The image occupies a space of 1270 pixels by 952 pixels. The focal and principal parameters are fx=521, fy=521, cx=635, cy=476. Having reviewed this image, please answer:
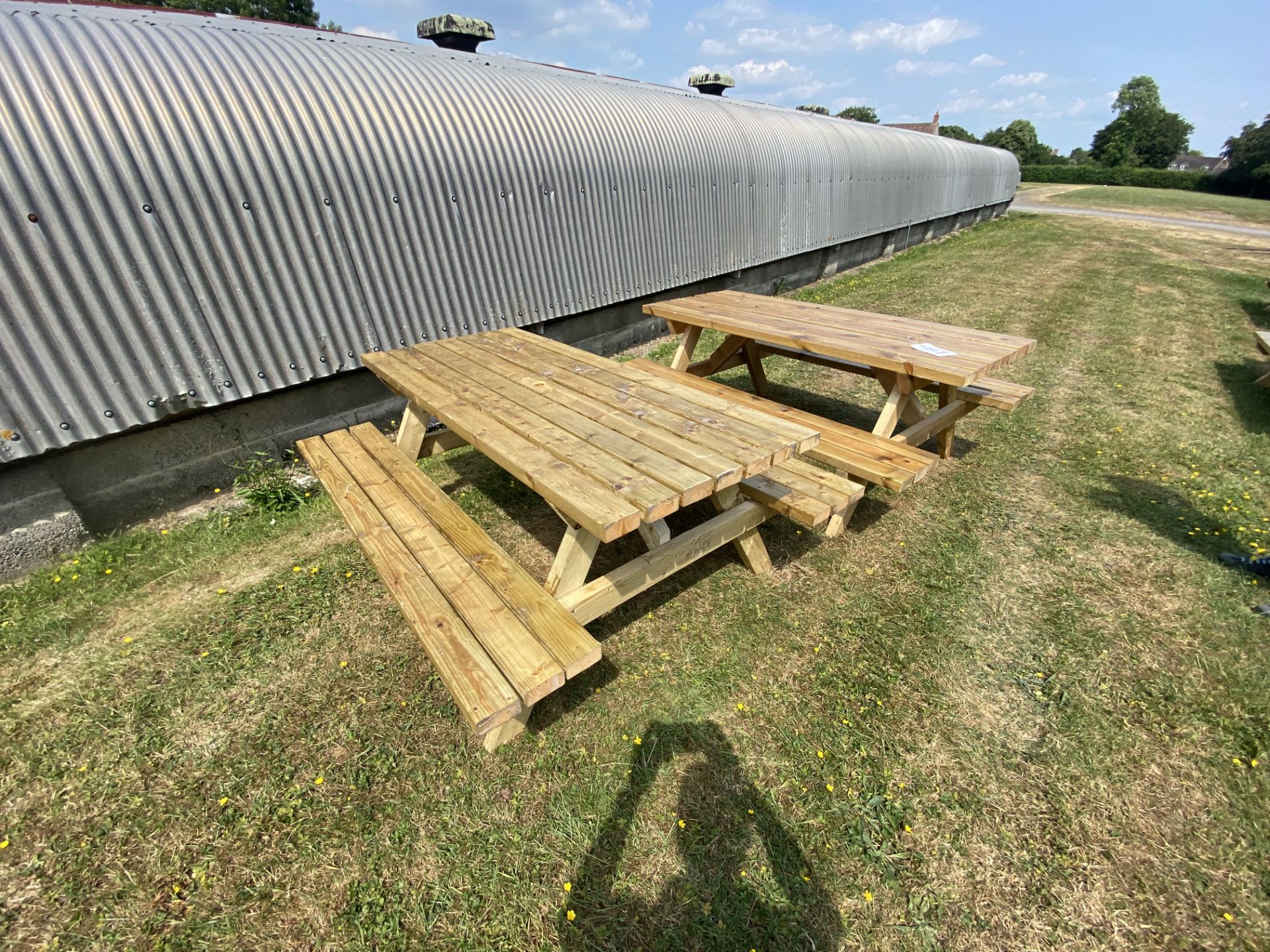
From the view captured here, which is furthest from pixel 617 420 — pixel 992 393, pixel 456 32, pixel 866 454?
pixel 456 32

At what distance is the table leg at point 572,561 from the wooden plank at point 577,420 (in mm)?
393

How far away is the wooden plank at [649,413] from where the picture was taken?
85.6 inches

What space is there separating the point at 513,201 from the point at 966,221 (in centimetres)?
2193

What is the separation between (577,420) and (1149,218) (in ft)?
97.9

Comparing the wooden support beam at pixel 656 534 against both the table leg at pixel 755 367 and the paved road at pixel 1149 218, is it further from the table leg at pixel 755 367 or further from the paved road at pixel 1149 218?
the paved road at pixel 1149 218

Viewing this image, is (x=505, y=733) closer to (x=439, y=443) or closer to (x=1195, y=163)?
(x=439, y=443)

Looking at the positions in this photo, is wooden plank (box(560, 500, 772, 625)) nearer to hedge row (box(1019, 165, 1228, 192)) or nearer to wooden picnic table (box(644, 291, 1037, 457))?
wooden picnic table (box(644, 291, 1037, 457))

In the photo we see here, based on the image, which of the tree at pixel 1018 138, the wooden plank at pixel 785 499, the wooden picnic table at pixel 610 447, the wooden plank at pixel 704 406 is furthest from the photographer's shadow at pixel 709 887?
the tree at pixel 1018 138

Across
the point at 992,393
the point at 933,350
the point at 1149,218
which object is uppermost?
the point at 933,350

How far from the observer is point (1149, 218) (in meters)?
21.1

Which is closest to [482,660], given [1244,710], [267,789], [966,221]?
[267,789]

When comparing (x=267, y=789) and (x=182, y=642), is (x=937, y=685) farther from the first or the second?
(x=182, y=642)

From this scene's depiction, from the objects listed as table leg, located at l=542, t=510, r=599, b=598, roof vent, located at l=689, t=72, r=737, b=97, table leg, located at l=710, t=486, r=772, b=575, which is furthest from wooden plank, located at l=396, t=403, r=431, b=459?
roof vent, located at l=689, t=72, r=737, b=97

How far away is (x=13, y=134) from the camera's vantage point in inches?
113
